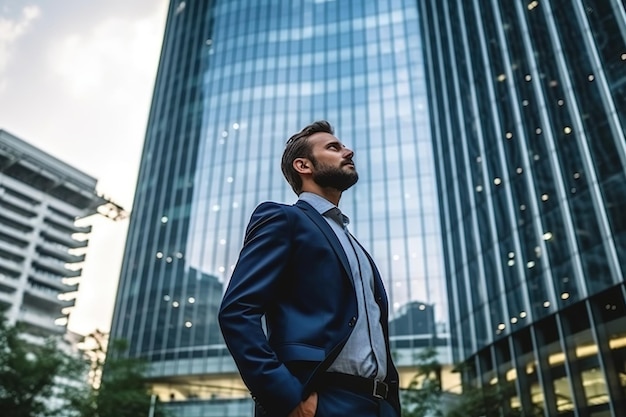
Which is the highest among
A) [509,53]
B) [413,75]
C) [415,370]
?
[413,75]

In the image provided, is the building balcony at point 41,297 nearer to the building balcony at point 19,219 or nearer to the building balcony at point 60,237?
the building balcony at point 60,237

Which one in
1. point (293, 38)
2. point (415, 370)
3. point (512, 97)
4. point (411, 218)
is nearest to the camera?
point (512, 97)

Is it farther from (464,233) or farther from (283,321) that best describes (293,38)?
(283,321)

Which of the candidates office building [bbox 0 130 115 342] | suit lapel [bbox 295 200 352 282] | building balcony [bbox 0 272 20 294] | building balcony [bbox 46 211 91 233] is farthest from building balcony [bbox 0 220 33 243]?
suit lapel [bbox 295 200 352 282]

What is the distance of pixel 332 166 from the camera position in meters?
3.06

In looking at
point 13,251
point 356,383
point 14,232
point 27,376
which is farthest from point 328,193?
point 14,232

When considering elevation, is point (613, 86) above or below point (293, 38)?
below

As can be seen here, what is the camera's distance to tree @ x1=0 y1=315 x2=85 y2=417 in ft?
94.4

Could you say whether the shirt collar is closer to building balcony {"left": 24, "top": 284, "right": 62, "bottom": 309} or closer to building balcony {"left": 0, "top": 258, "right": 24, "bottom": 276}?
building balcony {"left": 0, "top": 258, "right": 24, "bottom": 276}

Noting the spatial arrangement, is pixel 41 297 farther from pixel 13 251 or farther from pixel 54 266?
pixel 13 251

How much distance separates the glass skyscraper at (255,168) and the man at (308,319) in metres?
40.7

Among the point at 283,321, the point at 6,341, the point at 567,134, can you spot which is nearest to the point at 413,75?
the point at 567,134

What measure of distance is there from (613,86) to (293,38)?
3930 cm

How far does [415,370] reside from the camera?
4241 cm
